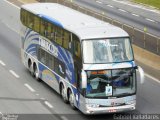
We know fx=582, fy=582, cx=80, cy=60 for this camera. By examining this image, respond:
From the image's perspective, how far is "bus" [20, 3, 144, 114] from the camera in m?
23.7

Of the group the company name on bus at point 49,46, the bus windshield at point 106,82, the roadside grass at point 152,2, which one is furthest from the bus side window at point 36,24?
the roadside grass at point 152,2

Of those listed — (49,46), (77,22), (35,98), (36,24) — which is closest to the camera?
(77,22)

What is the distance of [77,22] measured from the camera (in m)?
26.7

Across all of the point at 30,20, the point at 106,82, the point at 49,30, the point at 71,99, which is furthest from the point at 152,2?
the point at 106,82

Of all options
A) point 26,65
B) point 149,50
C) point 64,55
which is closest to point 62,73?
point 64,55

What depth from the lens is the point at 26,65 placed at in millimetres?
32469

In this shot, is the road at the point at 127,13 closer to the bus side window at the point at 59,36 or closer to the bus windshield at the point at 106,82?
the bus side window at the point at 59,36

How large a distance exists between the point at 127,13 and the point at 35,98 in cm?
2840

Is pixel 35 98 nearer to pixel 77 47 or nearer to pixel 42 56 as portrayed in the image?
pixel 42 56

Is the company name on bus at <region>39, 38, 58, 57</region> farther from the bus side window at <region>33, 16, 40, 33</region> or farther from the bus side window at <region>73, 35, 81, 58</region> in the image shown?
the bus side window at <region>73, 35, 81, 58</region>

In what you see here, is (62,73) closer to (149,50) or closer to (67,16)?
(67,16)

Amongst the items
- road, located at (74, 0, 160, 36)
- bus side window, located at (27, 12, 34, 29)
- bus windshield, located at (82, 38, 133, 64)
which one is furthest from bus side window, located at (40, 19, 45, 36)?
road, located at (74, 0, 160, 36)

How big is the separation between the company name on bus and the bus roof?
1181 mm

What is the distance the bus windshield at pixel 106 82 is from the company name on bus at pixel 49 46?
4208 mm
